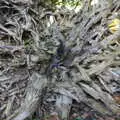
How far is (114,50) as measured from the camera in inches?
169

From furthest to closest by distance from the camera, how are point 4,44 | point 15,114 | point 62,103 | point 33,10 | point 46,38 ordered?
point 33,10
point 46,38
point 4,44
point 62,103
point 15,114

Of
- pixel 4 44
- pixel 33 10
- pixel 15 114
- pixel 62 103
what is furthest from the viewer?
pixel 33 10

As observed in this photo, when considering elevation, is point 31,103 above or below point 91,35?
below

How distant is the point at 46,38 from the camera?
4.96 metres

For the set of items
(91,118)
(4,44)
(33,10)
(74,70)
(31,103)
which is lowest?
(91,118)

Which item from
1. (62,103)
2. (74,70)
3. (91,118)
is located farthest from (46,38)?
(91,118)

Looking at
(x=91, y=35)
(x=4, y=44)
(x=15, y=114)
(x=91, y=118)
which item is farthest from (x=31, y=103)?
(x=91, y=35)

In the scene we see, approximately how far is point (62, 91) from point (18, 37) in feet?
4.07

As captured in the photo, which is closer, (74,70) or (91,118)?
(91,118)

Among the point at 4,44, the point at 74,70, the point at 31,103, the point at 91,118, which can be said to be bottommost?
the point at 91,118

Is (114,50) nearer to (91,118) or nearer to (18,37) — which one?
(91,118)

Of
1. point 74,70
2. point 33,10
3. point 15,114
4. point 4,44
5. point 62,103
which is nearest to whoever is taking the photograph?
point 15,114

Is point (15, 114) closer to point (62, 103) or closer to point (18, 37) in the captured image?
point (62, 103)

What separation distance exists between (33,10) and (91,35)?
50.6 inches
